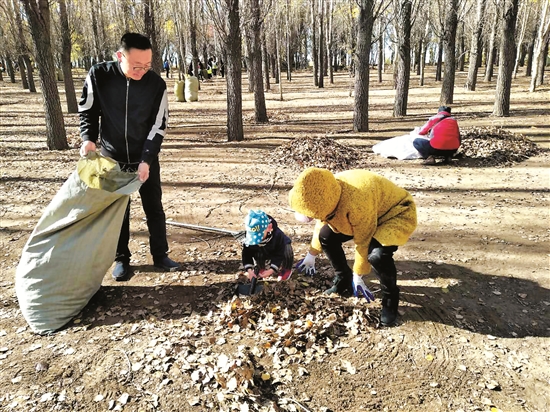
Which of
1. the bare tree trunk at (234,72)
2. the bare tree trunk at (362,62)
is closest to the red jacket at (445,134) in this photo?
the bare tree trunk at (362,62)

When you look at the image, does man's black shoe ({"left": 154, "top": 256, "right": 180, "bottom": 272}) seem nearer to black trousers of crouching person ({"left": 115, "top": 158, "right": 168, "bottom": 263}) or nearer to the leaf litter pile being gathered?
black trousers of crouching person ({"left": 115, "top": 158, "right": 168, "bottom": 263})

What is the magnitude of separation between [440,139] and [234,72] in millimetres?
→ 4898

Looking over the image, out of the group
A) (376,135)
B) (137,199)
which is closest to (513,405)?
(137,199)

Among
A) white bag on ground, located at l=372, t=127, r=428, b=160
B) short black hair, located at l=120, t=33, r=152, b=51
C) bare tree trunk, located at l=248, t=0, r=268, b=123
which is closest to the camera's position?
short black hair, located at l=120, t=33, r=152, b=51

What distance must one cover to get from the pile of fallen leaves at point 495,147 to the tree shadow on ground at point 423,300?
4.69 m

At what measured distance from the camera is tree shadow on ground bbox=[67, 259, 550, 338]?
3.17m

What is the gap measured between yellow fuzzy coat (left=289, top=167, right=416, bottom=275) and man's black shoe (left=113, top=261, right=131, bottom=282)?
1.96 meters

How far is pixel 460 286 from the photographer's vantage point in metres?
3.65

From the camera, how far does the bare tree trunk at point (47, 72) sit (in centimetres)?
827

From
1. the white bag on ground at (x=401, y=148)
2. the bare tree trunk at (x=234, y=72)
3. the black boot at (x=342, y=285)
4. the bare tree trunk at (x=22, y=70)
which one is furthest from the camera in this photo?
the bare tree trunk at (x=22, y=70)

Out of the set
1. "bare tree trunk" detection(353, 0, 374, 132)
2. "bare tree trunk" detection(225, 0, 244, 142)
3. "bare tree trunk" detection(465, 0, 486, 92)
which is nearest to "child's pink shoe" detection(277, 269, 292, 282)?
"bare tree trunk" detection(225, 0, 244, 142)

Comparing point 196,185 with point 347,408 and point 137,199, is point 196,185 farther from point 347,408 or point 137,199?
point 347,408

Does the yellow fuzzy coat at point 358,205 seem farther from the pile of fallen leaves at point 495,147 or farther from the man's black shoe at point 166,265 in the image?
the pile of fallen leaves at point 495,147

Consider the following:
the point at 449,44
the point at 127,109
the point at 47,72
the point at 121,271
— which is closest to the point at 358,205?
the point at 127,109
